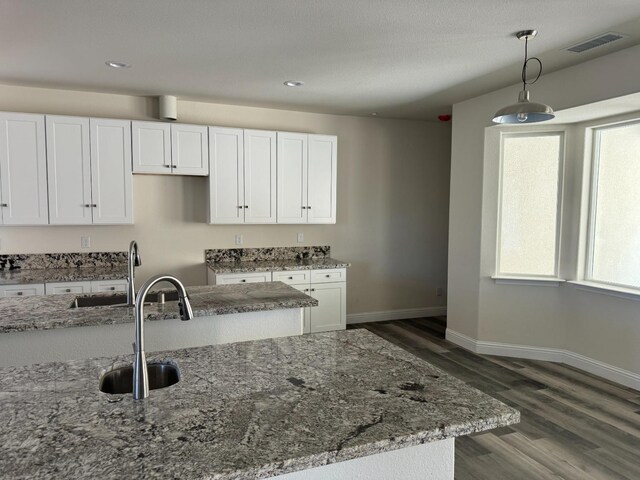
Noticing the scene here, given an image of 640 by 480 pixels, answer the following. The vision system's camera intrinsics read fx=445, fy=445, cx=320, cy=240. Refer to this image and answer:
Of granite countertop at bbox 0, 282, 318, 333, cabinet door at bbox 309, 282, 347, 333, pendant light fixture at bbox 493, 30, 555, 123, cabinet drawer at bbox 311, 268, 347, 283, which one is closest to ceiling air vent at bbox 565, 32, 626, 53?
pendant light fixture at bbox 493, 30, 555, 123

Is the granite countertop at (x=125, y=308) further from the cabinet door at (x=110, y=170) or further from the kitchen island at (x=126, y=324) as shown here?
the cabinet door at (x=110, y=170)

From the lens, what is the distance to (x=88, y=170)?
420 cm

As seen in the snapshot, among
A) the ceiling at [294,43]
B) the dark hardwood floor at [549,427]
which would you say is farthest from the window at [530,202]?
the dark hardwood floor at [549,427]

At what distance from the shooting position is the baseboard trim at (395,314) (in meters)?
5.78

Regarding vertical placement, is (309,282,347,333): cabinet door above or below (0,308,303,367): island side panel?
below

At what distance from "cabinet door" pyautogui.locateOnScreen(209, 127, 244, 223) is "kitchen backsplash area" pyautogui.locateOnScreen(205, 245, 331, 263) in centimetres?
48

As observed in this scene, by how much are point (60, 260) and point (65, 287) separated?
2.14ft

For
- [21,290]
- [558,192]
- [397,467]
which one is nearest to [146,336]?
[397,467]

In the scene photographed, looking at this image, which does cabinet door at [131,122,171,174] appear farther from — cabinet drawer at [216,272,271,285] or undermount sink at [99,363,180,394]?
undermount sink at [99,363,180,394]

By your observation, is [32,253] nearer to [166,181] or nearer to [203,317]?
[166,181]

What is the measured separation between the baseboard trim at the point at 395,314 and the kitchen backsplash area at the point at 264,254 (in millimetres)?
915

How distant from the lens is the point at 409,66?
356 cm

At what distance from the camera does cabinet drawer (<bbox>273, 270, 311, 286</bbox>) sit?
4.71 metres

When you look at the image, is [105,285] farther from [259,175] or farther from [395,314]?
[395,314]
